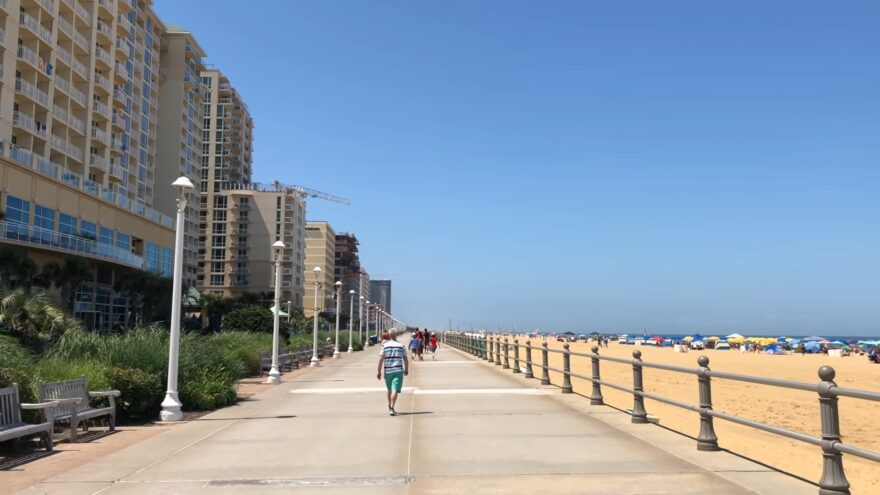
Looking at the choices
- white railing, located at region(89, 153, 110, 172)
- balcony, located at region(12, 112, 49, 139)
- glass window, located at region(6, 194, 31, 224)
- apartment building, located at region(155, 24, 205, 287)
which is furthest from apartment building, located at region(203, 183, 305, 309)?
glass window, located at region(6, 194, 31, 224)

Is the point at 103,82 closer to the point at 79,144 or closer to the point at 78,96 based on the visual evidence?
the point at 78,96

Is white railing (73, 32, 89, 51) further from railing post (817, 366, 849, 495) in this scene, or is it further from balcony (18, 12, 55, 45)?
railing post (817, 366, 849, 495)

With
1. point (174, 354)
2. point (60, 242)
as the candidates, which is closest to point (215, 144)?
point (60, 242)

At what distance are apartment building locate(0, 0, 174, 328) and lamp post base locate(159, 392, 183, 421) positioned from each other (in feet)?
131

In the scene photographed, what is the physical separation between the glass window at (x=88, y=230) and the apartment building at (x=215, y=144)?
274 ft

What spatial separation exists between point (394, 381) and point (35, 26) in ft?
198

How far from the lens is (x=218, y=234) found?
485ft

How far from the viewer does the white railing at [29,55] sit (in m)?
59.2

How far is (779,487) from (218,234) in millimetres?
148373

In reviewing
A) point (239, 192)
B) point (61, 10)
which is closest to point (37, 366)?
point (61, 10)

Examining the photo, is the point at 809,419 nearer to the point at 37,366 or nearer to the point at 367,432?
the point at 367,432

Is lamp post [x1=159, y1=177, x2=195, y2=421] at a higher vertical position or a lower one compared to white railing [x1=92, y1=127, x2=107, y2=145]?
lower

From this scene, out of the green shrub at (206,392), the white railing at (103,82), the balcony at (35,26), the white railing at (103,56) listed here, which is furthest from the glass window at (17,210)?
the green shrub at (206,392)

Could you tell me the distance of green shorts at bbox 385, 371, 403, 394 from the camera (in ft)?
44.3
